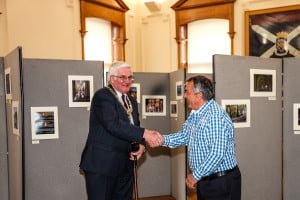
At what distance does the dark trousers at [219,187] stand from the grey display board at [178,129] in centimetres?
164

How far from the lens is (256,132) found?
11.3 feet

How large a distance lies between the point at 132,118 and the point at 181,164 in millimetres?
1483

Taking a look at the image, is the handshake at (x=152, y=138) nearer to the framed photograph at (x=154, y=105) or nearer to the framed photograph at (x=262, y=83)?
the framed photograph at (x=262, y=83)

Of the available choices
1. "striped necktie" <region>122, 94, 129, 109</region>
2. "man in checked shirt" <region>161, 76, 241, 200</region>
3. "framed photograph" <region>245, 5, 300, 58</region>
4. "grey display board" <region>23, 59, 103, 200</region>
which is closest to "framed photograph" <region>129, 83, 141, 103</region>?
"grey display board" <region>23, 59, 103, 200</region>

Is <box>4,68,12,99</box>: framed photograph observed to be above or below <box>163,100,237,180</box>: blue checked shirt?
above

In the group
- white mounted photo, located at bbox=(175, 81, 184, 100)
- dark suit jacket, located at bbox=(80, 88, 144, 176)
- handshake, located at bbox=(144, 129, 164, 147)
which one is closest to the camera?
dark suit jacket, located at bbox=(80, 88, 144, 176)

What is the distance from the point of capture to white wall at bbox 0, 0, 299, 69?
5.20 metres

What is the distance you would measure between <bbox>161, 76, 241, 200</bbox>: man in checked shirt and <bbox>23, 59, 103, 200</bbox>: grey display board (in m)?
1.38

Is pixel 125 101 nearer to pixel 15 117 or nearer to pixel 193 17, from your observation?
pixel 15 117

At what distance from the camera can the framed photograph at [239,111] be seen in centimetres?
329

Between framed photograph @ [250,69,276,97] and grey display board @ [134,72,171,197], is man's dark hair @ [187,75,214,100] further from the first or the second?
grey display board @ [134,72,171,197]

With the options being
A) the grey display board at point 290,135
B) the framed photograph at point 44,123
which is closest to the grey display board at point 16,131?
the framed photograph at point 44,123

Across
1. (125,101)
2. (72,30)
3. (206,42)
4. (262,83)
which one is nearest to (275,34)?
(206,42)

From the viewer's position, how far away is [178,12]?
718 centimetres
